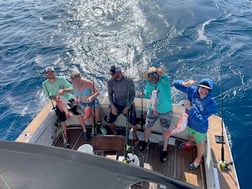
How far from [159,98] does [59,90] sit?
5.64 feet

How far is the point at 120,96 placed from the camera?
4.64m

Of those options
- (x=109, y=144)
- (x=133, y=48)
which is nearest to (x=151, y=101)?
(x=109, y=144)

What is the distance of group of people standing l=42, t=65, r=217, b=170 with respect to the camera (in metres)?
4.06

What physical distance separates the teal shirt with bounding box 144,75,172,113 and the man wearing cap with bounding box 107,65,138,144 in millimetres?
303

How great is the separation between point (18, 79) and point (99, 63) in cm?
253

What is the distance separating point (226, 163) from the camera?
4.15m

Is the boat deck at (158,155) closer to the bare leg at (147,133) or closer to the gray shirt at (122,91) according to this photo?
the bare leg at (147,133)

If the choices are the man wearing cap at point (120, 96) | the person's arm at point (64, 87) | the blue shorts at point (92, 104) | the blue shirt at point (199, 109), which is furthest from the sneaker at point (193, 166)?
the person's arm at point (64, 87)

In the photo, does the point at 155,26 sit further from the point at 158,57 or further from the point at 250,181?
the point at 250,181

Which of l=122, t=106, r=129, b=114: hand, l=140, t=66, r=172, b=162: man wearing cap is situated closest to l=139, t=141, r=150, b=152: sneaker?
l=140, t=66, r=172, b=162: man wearing cap

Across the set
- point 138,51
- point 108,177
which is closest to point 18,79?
point 138,51

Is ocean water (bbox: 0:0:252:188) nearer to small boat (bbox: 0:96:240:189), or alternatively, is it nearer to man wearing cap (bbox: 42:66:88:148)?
small boat (bbox: 0:96:240:189)

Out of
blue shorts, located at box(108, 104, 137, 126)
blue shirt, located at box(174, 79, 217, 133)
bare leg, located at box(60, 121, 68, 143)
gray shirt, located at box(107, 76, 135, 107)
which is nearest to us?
blue shirt, located at box(174, 79, 217, 133)

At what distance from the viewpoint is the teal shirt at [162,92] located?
425 cm
